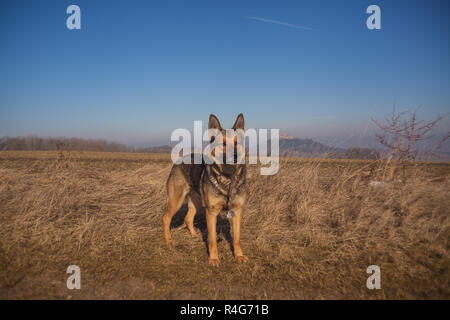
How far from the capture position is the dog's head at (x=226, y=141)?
402 cm

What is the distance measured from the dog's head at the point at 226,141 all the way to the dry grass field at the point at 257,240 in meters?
1.87

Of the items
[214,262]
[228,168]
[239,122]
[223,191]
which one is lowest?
[214,262]

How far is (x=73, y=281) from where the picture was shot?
3.47 metres

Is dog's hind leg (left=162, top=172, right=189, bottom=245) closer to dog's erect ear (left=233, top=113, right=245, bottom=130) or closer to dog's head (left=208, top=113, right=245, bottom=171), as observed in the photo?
dog's head (left=208, top=113, right=245, bottom=171)

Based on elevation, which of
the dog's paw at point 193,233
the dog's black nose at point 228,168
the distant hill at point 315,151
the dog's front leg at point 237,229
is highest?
the distant hill at point 315,151

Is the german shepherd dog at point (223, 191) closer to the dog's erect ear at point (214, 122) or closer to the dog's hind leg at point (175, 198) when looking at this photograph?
the dog's erect ear at point (214, 122)

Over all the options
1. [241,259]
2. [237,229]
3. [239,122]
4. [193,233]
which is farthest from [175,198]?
[239,122]

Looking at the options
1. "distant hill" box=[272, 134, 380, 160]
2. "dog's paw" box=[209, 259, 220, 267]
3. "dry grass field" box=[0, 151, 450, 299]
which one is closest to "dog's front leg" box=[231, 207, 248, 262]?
"dry grass field" box=[0, 151, 450, 299]

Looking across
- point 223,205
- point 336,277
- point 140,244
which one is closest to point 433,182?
point 336,277

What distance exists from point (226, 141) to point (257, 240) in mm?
2282

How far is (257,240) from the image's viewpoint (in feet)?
15.9

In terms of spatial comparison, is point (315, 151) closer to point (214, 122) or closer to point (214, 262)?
point (214, 122)

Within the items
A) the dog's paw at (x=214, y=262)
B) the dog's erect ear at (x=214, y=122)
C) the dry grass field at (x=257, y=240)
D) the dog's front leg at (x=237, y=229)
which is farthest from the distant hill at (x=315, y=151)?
the dog's paw at (x=214, y=262)

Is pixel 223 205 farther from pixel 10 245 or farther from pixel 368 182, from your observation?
pixel 368 182
